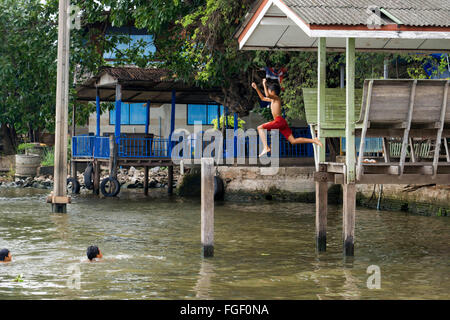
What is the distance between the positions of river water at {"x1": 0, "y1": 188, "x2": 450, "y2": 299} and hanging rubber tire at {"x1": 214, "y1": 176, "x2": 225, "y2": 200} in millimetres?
3212

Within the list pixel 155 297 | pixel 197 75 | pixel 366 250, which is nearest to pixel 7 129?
pixel 197 75

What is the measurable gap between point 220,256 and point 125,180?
1956cm

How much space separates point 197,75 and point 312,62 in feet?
12.1

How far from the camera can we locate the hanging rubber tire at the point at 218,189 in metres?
23.4

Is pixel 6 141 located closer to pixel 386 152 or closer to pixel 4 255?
pixel 4 255

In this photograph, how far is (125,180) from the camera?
3114 cm

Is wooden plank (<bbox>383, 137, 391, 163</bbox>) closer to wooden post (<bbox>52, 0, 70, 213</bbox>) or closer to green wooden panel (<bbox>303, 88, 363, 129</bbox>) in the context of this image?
green wooden panel (<bbox>303, 88, 363, 129</bbox>)

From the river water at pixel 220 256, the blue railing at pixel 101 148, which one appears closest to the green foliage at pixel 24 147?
the blue railing at pixel 101 148

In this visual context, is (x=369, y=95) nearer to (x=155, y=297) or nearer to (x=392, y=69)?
(x=155, y=297)

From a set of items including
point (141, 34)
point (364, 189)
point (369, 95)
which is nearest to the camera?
point (369, 95)

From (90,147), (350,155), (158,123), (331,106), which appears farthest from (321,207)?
(158,123)

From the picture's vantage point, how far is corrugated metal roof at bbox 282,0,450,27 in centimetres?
1054

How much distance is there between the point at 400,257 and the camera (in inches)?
473

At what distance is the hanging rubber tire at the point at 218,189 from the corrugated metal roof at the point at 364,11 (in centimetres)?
1265
